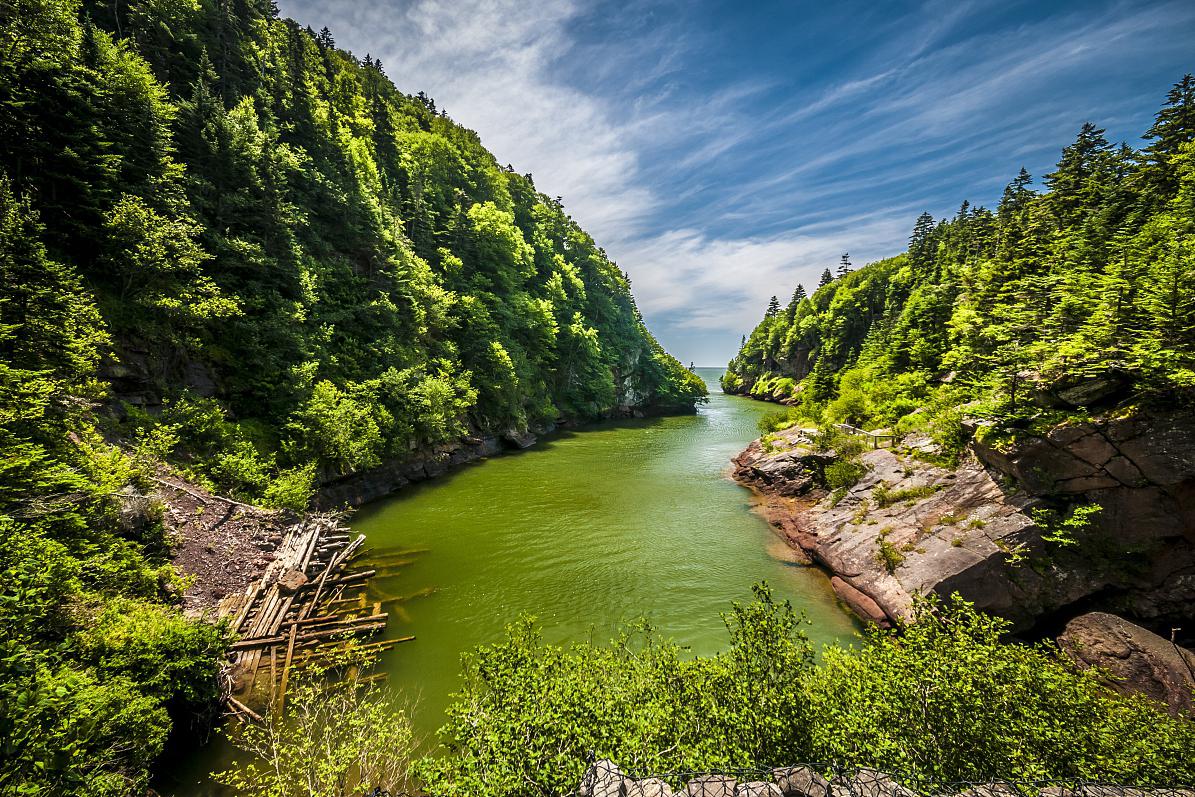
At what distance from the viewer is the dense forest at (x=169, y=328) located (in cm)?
705

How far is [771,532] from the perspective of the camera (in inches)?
819

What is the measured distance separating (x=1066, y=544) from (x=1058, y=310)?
8.61 metres

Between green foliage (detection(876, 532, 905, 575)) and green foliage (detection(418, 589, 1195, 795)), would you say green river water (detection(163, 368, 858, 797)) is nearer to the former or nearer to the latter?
green foliage (detection(876, 532, 905, 575))

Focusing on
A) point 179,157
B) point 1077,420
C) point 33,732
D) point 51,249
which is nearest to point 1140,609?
point 1077,420

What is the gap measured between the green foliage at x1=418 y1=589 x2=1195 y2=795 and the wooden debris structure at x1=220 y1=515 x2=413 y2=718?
6438 mm

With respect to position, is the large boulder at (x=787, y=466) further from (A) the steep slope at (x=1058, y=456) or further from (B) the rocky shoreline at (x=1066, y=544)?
(B) the rocky shoreline at (x=1066, y=544)

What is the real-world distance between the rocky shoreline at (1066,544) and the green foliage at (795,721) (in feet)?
17.7

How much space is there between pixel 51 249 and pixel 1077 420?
1394 inches

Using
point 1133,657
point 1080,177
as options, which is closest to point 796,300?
point 1080,177

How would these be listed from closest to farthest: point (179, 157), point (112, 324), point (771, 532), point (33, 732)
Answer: point (33, 732) → point (112, 324) → point (771, 532) → point (179, 157)

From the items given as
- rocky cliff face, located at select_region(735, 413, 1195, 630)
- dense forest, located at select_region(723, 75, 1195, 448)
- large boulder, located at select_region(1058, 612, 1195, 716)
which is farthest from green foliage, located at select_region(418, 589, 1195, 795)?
dense forest, located at select_region(723, 75, 1195, 448)

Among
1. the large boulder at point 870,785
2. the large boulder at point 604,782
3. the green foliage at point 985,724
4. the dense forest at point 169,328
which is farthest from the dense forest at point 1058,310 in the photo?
the dense forest at point 169,328

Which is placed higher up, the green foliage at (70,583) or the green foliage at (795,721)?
the green foliage at (70,583)

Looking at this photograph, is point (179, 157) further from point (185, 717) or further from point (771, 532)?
point (771, 532)
